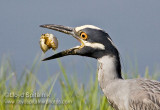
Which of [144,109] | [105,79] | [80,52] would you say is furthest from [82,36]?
[144,109]

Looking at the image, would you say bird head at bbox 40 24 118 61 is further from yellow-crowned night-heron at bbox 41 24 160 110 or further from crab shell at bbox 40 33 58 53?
crab shell at bbox 40 33 58 53

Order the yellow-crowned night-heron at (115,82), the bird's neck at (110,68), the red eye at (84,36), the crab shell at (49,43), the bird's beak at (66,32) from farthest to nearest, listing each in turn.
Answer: the crab shell at (49,43) < the bird's beak at (66,32) < the red eye at (84,36) < the bird's neck at (110,68) < the yellow-crowned night-heron at (115,82)

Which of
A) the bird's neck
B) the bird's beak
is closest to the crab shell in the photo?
the bird's beak

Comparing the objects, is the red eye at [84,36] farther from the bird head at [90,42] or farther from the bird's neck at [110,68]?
the bird's neck at [110,68]

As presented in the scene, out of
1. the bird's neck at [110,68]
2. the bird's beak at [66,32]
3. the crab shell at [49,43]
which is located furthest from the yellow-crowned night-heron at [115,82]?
the crab shell at [49,43]

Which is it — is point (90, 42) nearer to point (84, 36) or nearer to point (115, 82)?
point (84, 36)

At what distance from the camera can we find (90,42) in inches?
285

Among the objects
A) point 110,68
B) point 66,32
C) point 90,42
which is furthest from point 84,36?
point 110,68

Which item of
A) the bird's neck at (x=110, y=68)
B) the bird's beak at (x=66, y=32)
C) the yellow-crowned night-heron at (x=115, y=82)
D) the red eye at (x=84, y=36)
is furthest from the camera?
the bird's beak at (x=66, y=32)

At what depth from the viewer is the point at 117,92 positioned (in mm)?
7059

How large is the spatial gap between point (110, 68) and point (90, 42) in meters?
0.48

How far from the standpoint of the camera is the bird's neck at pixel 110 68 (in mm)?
7094

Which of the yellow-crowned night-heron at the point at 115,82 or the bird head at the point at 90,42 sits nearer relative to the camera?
the yellow-crowned night-heron at the point at 115,82

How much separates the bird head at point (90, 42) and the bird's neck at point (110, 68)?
0.08 metres
